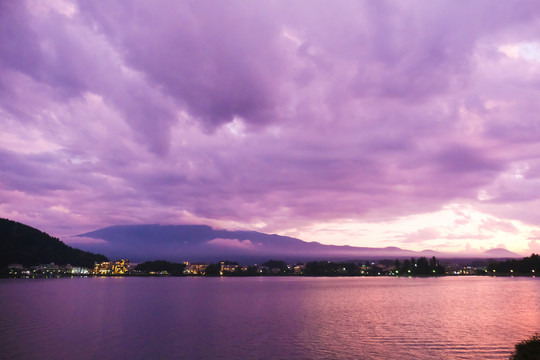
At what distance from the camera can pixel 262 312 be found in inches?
3123

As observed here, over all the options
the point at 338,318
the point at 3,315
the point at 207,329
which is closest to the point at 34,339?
the point at 207,329

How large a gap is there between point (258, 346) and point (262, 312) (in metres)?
34.0

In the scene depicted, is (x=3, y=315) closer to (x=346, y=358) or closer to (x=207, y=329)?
(x=207, y=329)

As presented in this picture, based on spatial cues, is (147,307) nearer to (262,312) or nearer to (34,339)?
(262,312)

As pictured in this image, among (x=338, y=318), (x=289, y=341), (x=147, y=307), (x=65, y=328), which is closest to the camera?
(x=289, y=341)

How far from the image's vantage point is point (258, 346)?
46.1 m

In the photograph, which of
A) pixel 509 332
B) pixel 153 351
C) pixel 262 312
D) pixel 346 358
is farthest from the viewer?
pixel 262 312

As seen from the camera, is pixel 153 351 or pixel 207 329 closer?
pixel 153 351

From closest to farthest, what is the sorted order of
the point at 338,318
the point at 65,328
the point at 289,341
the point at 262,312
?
the point at 289,341 < the point at 65,328 < the point at 338,318 < the point at 262,312

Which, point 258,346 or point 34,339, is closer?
point 258,346

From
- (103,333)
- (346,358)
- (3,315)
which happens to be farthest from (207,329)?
(3,315)

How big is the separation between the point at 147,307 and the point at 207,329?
1454 inches

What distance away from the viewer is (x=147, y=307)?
293ft

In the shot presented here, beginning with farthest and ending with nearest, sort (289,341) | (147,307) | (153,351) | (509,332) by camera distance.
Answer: (147,307) → (509,332) → (289,341) → (153,351)
